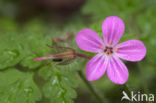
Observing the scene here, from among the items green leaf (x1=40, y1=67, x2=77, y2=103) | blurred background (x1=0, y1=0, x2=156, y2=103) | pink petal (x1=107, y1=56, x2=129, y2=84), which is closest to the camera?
pink petal (x1=107, y1=56, x2=129, y2=84)

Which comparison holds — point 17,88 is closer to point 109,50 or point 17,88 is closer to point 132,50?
point 109,50

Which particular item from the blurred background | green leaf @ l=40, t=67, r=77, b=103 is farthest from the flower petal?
green leaf @ l=40, t=67, r=77, b=103

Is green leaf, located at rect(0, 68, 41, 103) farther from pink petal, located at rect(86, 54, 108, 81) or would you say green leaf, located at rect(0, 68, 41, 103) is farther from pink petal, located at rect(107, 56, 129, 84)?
pink petal, located at rect(107, 56, 129, 84)

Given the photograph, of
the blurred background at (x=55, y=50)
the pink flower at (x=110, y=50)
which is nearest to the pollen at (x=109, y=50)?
the pink flower at (x=110, y=50)

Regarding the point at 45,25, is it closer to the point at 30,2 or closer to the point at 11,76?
the point at 30,2

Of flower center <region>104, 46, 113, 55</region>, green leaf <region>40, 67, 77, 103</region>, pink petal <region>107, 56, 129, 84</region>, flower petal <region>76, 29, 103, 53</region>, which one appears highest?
flower petal <region>76, 29, 103, 53</region>
